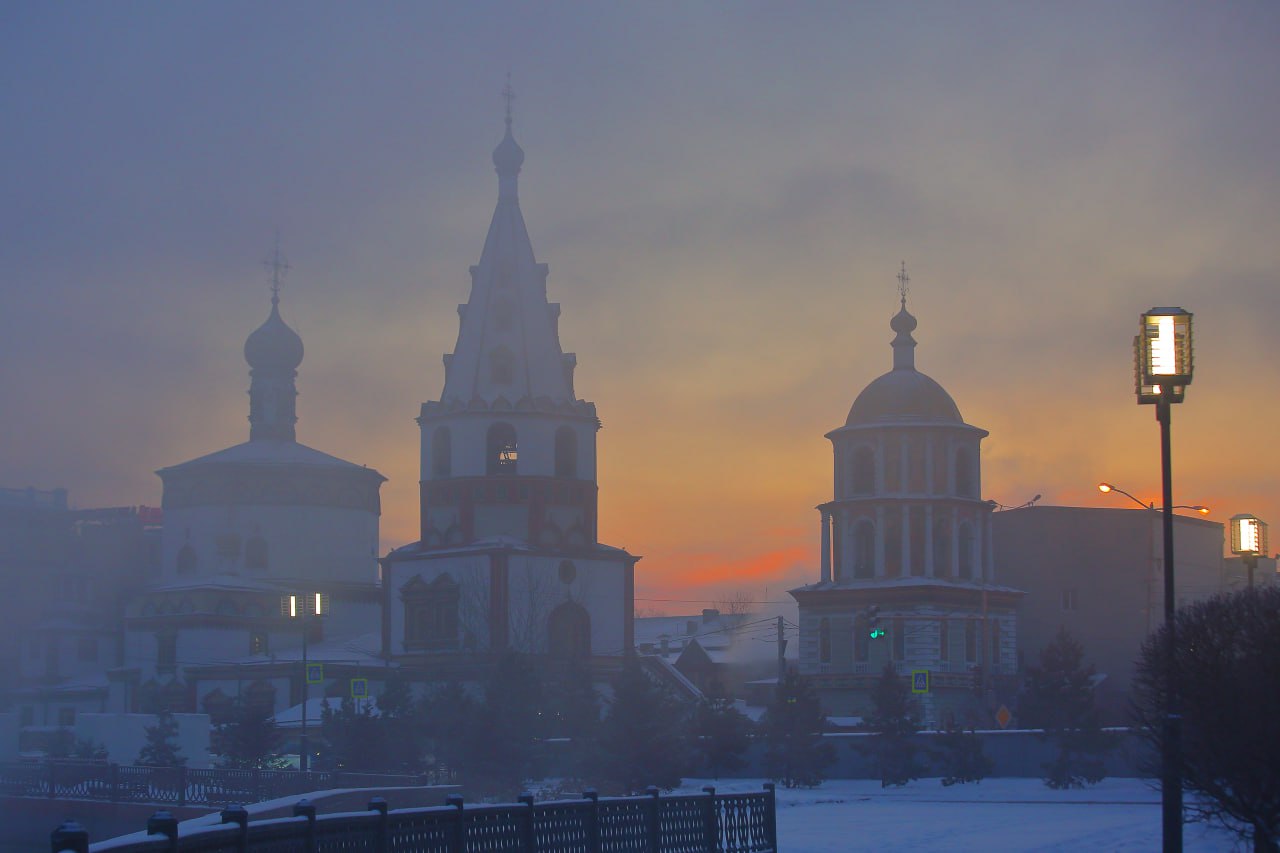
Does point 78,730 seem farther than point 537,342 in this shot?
No

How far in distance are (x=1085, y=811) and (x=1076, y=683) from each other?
714 inches

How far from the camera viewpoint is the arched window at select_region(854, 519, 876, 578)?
71375 mm

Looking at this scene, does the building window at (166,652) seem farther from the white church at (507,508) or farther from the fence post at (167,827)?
the fence post at (167,827)

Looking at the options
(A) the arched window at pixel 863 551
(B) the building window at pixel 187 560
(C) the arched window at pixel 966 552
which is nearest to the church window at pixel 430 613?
(B) the building window at pixel 187 560

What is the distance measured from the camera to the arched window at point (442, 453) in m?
73.1

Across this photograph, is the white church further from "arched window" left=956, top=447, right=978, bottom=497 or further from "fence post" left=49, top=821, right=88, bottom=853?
"fence post" left=49, top=821, right=88, bottom=853

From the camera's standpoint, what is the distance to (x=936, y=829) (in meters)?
28.5

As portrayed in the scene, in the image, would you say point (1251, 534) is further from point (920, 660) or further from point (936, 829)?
point (920, 660)

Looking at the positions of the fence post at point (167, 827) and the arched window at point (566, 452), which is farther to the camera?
the arched window at point (566, 452)

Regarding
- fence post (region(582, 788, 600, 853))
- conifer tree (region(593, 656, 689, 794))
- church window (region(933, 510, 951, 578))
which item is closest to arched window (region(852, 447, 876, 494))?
church window (region(933, 510, 951, 578))

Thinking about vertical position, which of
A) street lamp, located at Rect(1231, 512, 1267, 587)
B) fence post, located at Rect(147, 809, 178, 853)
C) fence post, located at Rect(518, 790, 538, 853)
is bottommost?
fence post, located at Rect(518, 790, 538, 853)

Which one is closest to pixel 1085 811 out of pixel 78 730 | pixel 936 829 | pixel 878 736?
pixel 936 829

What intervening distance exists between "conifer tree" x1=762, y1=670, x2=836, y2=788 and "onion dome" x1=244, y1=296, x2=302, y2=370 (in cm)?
4370

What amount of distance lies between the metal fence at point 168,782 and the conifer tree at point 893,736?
48.2ft
